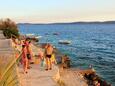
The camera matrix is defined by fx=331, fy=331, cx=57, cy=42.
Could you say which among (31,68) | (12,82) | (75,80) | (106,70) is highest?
(12,82)

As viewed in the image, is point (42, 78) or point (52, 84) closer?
point (52, 84)

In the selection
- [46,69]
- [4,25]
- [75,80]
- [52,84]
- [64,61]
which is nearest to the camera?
[52,84]

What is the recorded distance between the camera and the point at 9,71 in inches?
134

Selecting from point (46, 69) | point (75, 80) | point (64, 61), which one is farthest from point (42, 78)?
point (64, 61)

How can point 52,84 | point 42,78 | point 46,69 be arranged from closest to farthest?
1. point 52,84
2. point 42,78
3. point 46,69

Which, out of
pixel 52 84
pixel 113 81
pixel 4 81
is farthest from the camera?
pixel 113 81

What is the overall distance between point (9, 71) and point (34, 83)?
39.2ft

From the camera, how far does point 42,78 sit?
16156 millimetres

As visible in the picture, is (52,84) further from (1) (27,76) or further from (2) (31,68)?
(2) (31,68)

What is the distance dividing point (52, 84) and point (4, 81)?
1176 cm

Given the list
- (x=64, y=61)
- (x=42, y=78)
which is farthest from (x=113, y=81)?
(x=42, y=78)

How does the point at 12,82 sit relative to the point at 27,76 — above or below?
above

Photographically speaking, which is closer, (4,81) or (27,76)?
(4,81)

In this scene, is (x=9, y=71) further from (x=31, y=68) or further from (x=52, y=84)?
(x=31, y=68)
